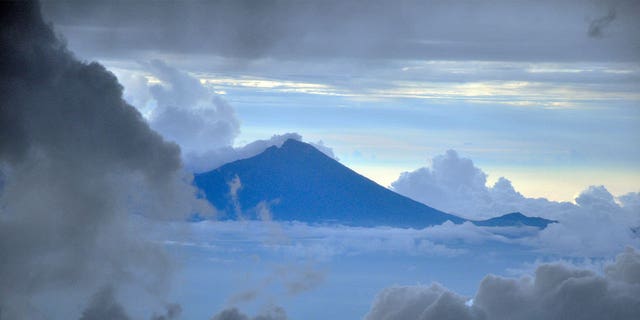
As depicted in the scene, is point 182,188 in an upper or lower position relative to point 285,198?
lower

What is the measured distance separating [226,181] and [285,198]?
159 ft

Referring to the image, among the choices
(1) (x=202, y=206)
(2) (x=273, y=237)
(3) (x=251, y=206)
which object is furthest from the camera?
(3) (x=251, y=206)

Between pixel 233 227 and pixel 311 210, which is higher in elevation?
pixel 311 210

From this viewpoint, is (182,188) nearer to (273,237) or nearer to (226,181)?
(273,237)

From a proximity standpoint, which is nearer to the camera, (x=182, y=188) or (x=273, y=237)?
(x=182, y=188)

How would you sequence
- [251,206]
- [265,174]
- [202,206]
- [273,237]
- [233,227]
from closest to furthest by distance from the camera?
[202,206]
[273,237]
[233,227]
[251,206]
[265,174]

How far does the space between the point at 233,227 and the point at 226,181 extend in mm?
9897

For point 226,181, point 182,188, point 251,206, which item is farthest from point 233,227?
point 182,188

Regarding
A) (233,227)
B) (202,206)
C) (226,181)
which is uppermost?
(226,181)

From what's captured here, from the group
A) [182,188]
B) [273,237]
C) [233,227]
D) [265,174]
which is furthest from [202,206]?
[265,174]

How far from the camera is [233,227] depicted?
447 ft

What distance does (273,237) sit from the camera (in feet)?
311

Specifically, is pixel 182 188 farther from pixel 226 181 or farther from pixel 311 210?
pixel 311 210

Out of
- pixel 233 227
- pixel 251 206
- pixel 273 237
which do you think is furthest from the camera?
pixel 251 206
